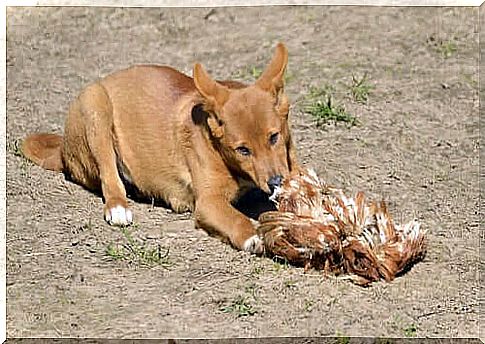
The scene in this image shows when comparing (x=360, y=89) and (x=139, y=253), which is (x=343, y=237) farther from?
(x=360, y=89)

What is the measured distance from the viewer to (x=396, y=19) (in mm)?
A: 9266

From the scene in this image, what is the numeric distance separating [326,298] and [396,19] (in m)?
4.46

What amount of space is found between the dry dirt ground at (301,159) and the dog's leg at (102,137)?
139mm

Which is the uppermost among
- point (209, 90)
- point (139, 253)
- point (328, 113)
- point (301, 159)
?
point (209, 90)

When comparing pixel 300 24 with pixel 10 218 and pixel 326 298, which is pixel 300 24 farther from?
pixel 326 298

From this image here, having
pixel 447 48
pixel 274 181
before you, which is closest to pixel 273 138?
pixel 274 181

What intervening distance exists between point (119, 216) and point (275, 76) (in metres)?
1.14

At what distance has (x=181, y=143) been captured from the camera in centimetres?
638

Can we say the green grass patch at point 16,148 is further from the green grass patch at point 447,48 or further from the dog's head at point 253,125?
the green grass patch at point 447,48

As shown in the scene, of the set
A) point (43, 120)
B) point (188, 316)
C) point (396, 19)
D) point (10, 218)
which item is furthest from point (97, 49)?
point (188, 316)

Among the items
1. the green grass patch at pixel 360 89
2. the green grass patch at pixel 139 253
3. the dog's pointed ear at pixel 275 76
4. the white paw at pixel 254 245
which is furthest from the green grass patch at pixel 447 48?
the green grass patch at pixel 139 253

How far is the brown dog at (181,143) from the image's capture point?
5836 mm

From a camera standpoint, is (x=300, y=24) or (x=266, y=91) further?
(x=300, y=24)

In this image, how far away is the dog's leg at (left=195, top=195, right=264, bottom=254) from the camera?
18.9ft
